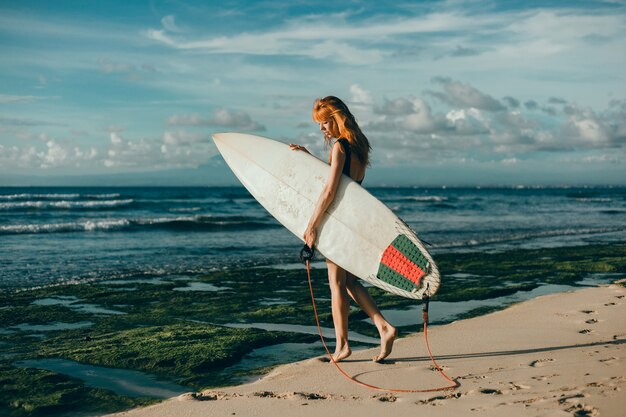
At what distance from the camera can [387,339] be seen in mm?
4234

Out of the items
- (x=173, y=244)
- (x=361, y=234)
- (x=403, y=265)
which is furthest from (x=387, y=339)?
(x=173, y=244)

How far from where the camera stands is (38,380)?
13.3 ft

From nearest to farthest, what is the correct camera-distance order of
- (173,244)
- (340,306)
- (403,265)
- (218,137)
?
(340,306)
(403,265)
(218,137)
(173,244)

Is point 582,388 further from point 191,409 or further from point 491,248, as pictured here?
point 491,248

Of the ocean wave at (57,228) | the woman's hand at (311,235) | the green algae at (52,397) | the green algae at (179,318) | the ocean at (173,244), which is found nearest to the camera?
the green algae at (52,397)

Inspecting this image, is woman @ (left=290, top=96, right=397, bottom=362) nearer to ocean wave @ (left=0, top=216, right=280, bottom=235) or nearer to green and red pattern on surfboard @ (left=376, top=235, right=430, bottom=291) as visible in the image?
green and red pattern on surfboard @ (left=376, top=235, right=430, bottom=291)

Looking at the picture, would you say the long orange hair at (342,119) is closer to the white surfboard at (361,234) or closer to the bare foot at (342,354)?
the white surfboard at (361,234)

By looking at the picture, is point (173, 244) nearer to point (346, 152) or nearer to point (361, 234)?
point (361, 234)

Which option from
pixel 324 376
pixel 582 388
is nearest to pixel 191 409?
pixel 324 376

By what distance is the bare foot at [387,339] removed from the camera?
423 centimetres

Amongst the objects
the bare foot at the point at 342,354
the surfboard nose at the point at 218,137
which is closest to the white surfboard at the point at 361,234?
the bare foot at the point at 342,354

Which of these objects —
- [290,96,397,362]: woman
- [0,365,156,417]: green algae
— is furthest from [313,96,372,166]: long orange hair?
[0,365,156,417]: green algae

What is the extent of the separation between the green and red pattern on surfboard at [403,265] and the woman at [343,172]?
0.90ft

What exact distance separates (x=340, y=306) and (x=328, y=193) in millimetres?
845
